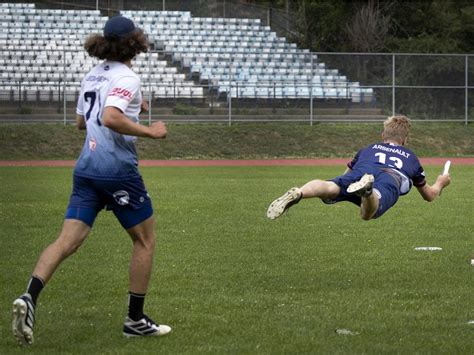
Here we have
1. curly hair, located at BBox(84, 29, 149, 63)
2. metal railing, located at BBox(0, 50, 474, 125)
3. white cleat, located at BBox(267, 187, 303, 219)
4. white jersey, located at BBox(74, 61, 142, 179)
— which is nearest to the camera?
white jersey, located at BBox(74, 61, 142, 179)

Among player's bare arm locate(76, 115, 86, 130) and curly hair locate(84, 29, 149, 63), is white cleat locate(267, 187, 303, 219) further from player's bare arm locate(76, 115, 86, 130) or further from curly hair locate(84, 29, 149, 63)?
curly hair locate(84, 29, 149, 63)

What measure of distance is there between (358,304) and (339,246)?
374cm

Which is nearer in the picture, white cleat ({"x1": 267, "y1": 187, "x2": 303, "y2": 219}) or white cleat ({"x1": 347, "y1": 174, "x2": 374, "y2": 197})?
white cleat ({"x1": 267, "y1": 187, "x2": 303, "y2": 219})

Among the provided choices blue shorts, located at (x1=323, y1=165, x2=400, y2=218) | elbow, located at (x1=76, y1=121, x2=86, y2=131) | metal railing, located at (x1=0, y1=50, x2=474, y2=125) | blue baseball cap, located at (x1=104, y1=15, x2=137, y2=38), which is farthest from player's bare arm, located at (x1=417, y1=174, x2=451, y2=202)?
metal railing, located at (x1=0, y1=50, x2=474, y2=125)

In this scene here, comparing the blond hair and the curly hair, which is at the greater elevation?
the curly hair

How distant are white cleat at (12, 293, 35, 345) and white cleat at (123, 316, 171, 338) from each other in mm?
778

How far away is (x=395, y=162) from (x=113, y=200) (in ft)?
11.9

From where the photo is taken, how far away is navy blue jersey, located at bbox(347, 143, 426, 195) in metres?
9.74

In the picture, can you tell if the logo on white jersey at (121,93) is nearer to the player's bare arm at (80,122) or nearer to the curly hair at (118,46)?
the curly hair at (118,46)

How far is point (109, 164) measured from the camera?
270 inches

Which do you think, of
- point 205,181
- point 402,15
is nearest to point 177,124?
point 205,181

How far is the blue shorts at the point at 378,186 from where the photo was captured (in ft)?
30.7

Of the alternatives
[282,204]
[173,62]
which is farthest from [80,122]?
[173,62]

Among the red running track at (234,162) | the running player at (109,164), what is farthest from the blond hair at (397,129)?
the red running track at (234,162)
